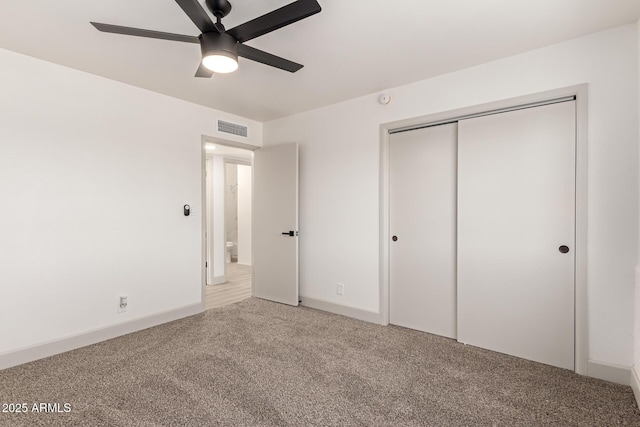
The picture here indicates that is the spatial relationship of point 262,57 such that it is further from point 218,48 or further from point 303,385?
point 303,385

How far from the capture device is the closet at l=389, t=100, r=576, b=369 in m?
2.44

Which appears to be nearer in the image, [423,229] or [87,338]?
[87,338]

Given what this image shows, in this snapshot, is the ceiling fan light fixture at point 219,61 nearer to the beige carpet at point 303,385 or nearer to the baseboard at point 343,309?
the beige carpet at point 303,385

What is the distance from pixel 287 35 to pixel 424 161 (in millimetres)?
1740

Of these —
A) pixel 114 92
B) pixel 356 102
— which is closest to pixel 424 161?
pixel 356 102

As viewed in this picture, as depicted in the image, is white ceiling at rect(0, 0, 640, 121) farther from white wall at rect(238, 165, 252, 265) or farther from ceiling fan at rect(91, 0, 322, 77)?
white wall at rect(238, 165, 252, 265)

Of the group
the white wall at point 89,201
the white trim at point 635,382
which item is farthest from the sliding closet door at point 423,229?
the white wall at point 89,201

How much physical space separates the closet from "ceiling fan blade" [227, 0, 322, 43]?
1939mm

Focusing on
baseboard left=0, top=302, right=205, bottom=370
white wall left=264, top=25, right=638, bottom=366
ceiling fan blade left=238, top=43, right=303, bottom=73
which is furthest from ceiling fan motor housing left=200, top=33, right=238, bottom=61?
baseboard left=0, top=302, right=205, bottom=370

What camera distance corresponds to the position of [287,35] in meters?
2.21

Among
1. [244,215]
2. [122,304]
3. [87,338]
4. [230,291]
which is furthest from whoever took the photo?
[244,215]

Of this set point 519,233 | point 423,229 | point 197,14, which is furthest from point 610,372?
point 197,14

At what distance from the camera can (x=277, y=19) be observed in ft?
5.19

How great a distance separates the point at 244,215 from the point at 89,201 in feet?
13.7
